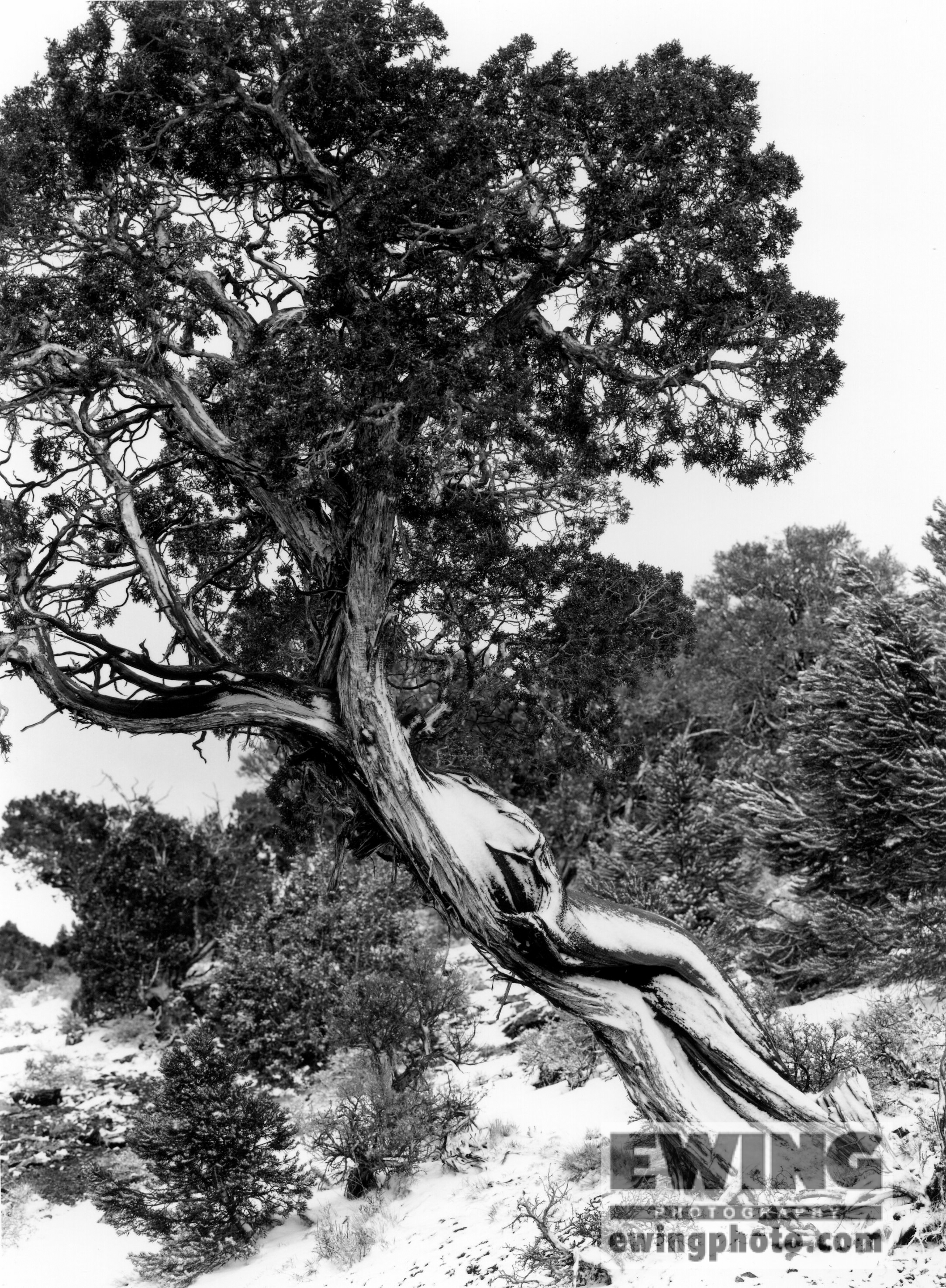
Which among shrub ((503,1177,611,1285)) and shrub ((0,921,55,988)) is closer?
shrub ((503,1177,611,1285))

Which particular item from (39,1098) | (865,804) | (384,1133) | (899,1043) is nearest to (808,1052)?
(899,1043)

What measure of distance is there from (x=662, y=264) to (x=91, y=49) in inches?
193

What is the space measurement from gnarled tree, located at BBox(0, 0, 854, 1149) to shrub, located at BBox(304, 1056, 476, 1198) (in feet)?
18.6

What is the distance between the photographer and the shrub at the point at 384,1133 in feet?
37.0

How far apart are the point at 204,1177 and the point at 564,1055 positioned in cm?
535

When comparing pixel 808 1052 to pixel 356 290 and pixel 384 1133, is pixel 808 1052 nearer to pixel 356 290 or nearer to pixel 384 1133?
pixel 384 1133

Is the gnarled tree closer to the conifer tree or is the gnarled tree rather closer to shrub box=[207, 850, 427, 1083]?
the conifer tree

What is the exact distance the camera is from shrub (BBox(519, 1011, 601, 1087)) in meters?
13.1

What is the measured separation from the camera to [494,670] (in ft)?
30.2

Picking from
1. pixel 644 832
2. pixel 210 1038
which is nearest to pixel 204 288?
pixel 210 1038

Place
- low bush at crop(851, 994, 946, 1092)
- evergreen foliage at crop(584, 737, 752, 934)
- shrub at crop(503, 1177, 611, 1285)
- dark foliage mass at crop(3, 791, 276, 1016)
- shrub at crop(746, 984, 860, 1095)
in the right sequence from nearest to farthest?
shrub at crop(503, 1177, 611, 1285) < shrub at crop(746, 984, 860, 1095) < low bush at crop(851, 994, 946, 1092) < evergreen foliage at crop(584, 737, 752, 934) < dark foliage mass at crop(3, 791, 276, 1016)

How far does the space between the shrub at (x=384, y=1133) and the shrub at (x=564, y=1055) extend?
1.54 meters

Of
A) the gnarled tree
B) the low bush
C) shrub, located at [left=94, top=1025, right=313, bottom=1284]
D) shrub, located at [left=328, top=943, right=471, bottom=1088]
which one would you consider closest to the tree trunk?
the gnarled tree

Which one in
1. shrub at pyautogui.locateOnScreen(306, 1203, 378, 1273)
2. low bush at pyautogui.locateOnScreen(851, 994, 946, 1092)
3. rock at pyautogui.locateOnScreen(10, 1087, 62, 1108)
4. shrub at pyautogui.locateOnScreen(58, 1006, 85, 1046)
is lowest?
shrub at pyautogui.locateOnScreen(306, 1203, 378, 1273)
